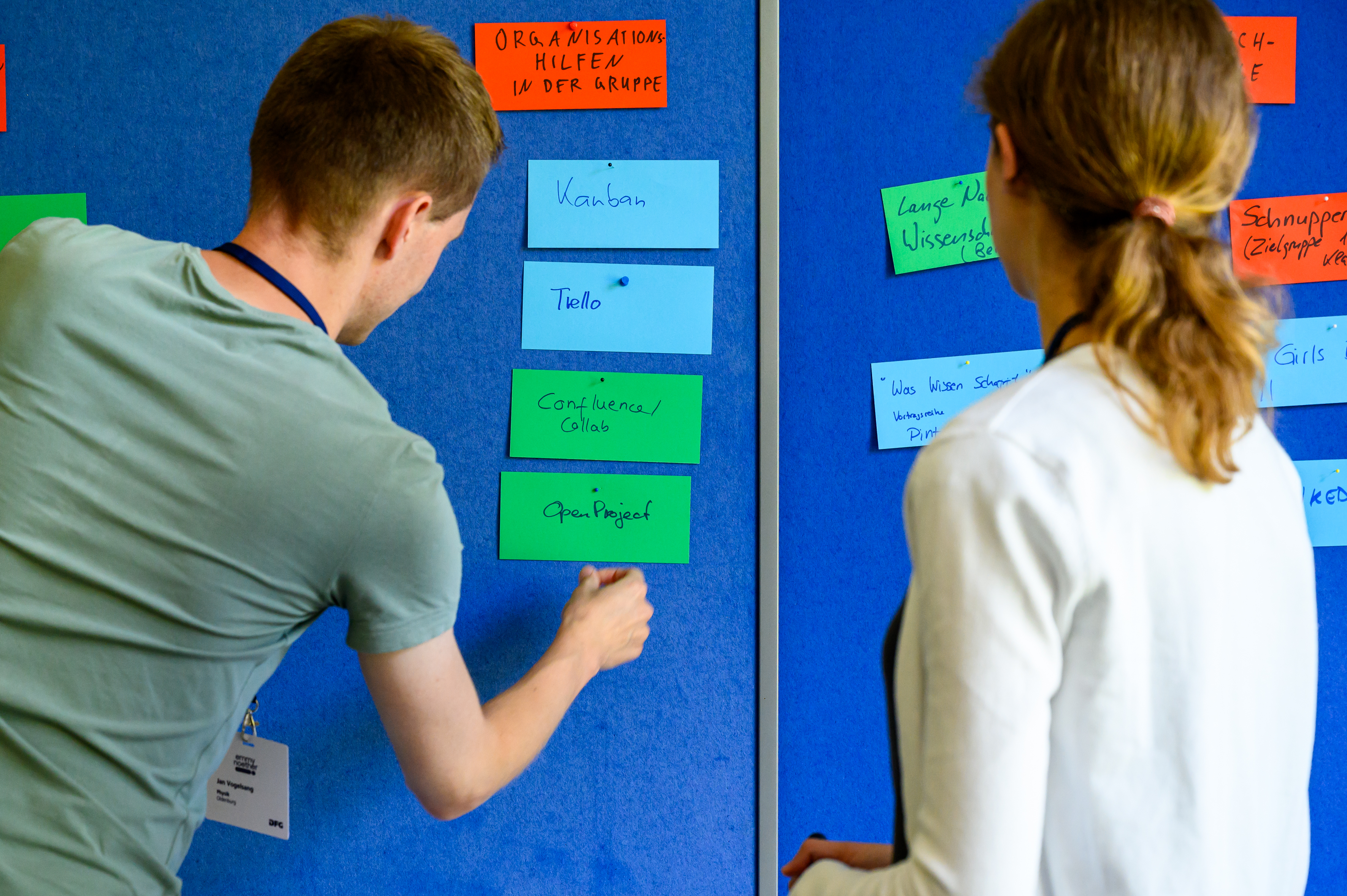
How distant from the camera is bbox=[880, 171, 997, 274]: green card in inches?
41.9

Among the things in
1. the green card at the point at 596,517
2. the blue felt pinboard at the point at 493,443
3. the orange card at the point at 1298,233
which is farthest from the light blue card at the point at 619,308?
the orange card at the point at 1298,233

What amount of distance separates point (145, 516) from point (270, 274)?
20cm

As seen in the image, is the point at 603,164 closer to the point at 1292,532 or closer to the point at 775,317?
the point at 775,317

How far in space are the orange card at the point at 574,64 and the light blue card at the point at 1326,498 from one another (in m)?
0.85

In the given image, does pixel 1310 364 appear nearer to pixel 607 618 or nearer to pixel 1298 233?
pixel 1298 233

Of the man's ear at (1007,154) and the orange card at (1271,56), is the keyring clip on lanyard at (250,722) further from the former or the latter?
the orange card at (1271,56)

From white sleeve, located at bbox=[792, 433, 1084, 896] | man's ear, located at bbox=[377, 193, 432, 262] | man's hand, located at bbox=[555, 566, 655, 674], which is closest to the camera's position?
white sleeve, located at bbox=[792, 433, 1084, 896]

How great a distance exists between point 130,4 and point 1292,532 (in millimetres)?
1200

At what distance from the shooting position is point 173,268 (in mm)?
677

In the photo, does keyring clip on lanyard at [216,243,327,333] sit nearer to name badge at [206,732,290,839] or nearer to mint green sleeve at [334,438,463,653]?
mint green sleeve at [334,438,463,653]

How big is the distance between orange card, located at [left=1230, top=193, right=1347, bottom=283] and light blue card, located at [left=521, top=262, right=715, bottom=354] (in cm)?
62

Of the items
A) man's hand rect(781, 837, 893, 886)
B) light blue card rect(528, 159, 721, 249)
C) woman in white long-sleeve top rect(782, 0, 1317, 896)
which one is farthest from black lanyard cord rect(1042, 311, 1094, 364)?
light blue card rect(528, 159, 721, 249)

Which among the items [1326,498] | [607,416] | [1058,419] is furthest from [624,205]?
[1326,498]

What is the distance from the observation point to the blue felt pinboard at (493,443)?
1.00 meters
